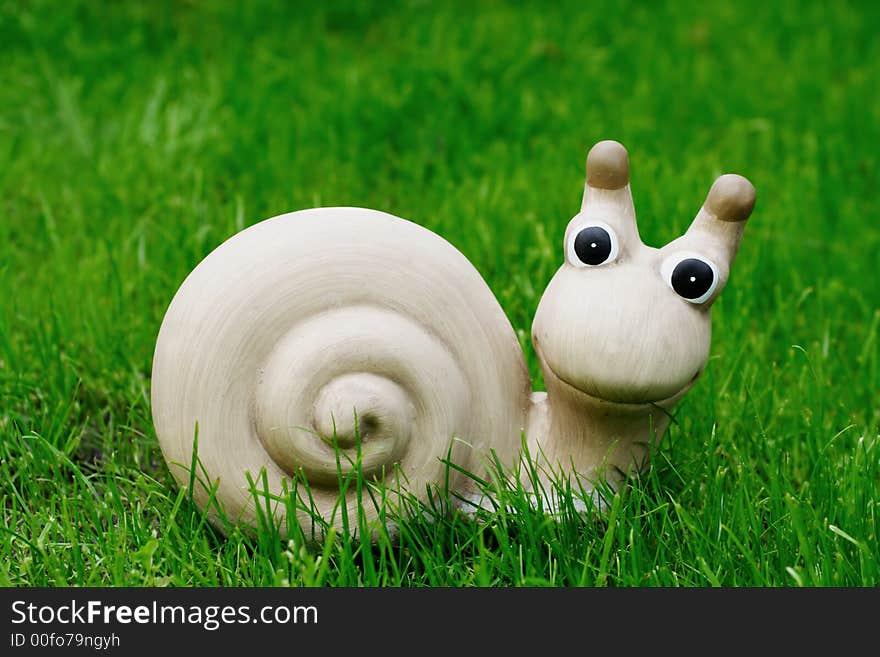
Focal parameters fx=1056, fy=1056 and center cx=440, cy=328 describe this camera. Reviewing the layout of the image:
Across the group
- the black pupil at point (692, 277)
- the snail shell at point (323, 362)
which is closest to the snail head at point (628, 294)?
the black pupil at point (692, 277)

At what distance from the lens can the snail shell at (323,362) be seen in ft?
5.15

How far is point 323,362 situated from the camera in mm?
1567

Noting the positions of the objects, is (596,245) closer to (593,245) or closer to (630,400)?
(593,245)

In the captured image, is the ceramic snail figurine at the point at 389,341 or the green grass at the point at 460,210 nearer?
the ceramic snail figurine at the point at 389,341

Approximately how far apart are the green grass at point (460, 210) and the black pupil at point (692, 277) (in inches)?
12.9

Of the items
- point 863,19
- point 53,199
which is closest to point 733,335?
point 53,199

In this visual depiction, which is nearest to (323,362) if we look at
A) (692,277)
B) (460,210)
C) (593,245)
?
(593,245)

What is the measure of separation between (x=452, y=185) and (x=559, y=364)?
5.18 ft

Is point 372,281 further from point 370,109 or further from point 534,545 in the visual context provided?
point 370,109

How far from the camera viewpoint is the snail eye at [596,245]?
1.60 m

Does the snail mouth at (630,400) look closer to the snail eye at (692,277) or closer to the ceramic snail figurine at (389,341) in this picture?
the ceramic snail figurine at (389,341)

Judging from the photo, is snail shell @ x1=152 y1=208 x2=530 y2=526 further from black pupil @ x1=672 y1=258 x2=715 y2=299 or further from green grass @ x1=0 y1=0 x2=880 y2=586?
black pupil @ x1=672 y1=258 x2=715 y2=299

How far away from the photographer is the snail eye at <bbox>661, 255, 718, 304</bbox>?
157 centimetres

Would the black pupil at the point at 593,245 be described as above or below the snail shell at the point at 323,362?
above
